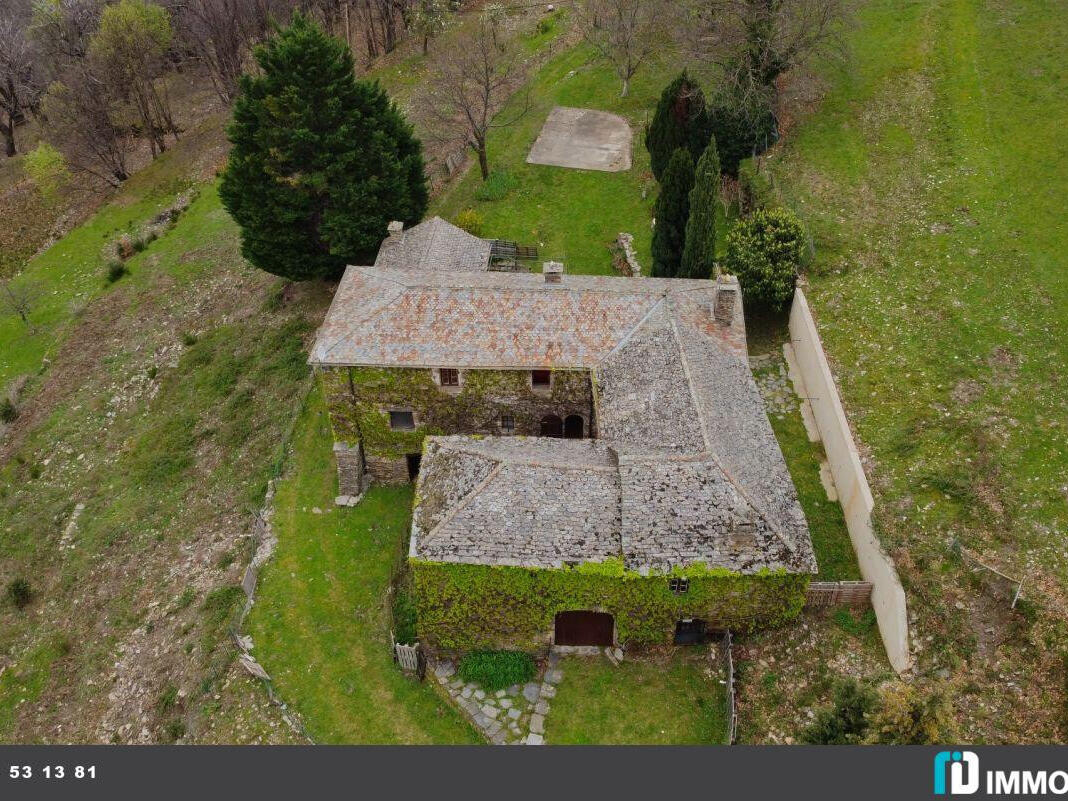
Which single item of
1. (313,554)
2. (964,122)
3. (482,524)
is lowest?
(313,554)

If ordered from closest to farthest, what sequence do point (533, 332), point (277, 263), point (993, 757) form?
point (993, 757) → point (533, 332) → point (277, 263)

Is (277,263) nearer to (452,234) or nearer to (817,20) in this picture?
(452,234)

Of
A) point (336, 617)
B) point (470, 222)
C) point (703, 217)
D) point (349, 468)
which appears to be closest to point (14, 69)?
point (470, 222)

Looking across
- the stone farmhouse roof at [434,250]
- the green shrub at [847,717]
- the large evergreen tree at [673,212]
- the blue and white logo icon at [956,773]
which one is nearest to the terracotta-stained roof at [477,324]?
the stone farmhouse roof at [434,250]

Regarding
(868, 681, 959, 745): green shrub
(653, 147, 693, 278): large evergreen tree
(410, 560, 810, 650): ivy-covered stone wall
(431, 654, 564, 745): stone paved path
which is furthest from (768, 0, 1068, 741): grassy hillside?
(431, 654, 564, 745): stone paved path

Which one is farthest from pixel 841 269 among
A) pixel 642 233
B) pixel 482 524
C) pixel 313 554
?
pixel 313 554

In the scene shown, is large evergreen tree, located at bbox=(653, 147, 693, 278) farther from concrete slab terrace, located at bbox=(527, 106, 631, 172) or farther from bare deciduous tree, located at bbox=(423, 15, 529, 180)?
bare deciduous tree, located at bbox=(423, 15, 529, 180)

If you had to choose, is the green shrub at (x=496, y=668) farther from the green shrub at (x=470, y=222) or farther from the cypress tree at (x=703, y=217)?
the green shrub at (x=470, y=222)
